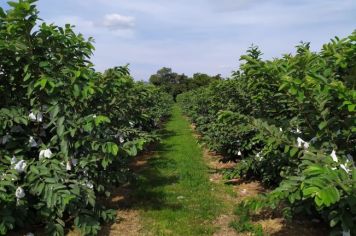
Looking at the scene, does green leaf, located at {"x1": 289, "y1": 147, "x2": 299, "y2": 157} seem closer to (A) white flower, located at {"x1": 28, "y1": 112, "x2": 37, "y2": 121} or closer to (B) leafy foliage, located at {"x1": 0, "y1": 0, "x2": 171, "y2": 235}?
(B) leafy foliage, located at {"x1": 0, "y1": 0, "x2": 171, "y2": 235}

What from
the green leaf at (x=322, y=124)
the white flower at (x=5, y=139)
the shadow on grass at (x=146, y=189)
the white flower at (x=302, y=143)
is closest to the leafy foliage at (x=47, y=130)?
the white flower at (x=5, y=139)

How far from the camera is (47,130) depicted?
5074 mm

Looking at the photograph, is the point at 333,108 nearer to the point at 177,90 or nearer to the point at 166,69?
the point at 177,90

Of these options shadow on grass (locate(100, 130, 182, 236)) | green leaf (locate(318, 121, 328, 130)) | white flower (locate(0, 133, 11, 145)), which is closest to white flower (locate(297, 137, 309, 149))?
green leaf (locate(318, 121, 328, 130))

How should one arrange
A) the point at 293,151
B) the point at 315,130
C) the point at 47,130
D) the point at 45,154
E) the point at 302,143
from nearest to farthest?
the point at 293,151
the point at 302,143
the point at 315,130
the point at 45,154
the point at 47,130

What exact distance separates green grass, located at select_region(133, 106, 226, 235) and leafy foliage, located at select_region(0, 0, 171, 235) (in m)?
0.82

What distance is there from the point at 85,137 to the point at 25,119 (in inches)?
26.4

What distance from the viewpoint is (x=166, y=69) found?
95.5 meters

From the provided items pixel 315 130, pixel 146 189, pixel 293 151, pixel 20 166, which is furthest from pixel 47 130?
pixel 315 130

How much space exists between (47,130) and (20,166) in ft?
2.83

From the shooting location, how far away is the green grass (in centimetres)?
531

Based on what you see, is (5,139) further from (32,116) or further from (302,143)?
(302,143)

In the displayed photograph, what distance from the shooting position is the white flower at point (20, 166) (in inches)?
167

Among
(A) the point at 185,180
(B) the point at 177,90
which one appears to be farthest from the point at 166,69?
(A) the point at 185,180
